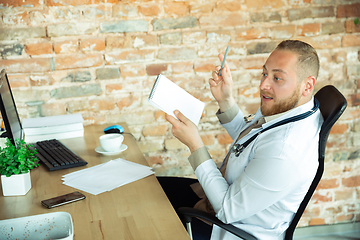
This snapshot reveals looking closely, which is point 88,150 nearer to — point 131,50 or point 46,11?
point 131,50

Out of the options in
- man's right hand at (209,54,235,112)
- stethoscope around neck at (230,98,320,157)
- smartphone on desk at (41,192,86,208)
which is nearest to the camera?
smartphone on desk at (41,192,86,208)

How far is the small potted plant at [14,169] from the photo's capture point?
1218mm

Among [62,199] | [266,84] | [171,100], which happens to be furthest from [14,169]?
[266,84]

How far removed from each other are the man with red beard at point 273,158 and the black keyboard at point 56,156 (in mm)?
499

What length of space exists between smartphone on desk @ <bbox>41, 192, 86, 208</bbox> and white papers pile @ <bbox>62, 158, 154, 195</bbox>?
0.06m

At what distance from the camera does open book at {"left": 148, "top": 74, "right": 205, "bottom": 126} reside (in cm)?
140

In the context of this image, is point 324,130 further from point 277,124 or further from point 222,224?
point 222,224

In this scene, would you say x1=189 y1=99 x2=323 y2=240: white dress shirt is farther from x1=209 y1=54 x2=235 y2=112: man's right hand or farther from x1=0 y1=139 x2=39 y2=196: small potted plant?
x1=0 y1=139 x2=39 y2=196: small potted plant

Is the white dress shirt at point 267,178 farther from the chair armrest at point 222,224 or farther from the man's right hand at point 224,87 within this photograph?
the man's right hand at point 224,87

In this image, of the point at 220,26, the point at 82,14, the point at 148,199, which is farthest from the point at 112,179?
the point at 220,26

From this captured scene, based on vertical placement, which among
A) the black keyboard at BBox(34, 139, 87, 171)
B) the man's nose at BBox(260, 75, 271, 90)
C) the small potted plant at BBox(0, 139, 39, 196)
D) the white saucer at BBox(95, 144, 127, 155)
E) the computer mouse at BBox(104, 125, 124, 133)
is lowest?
the computer mouse at BBox(104, 125, 124, 133)

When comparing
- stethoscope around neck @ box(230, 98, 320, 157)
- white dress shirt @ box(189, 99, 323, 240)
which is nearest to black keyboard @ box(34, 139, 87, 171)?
white dress shirt @ box(189, 99, 323, 240)


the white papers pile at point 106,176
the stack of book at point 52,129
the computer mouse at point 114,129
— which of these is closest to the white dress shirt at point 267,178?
the white papers pile at point 106,176

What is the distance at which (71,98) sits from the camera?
218 centimetres
